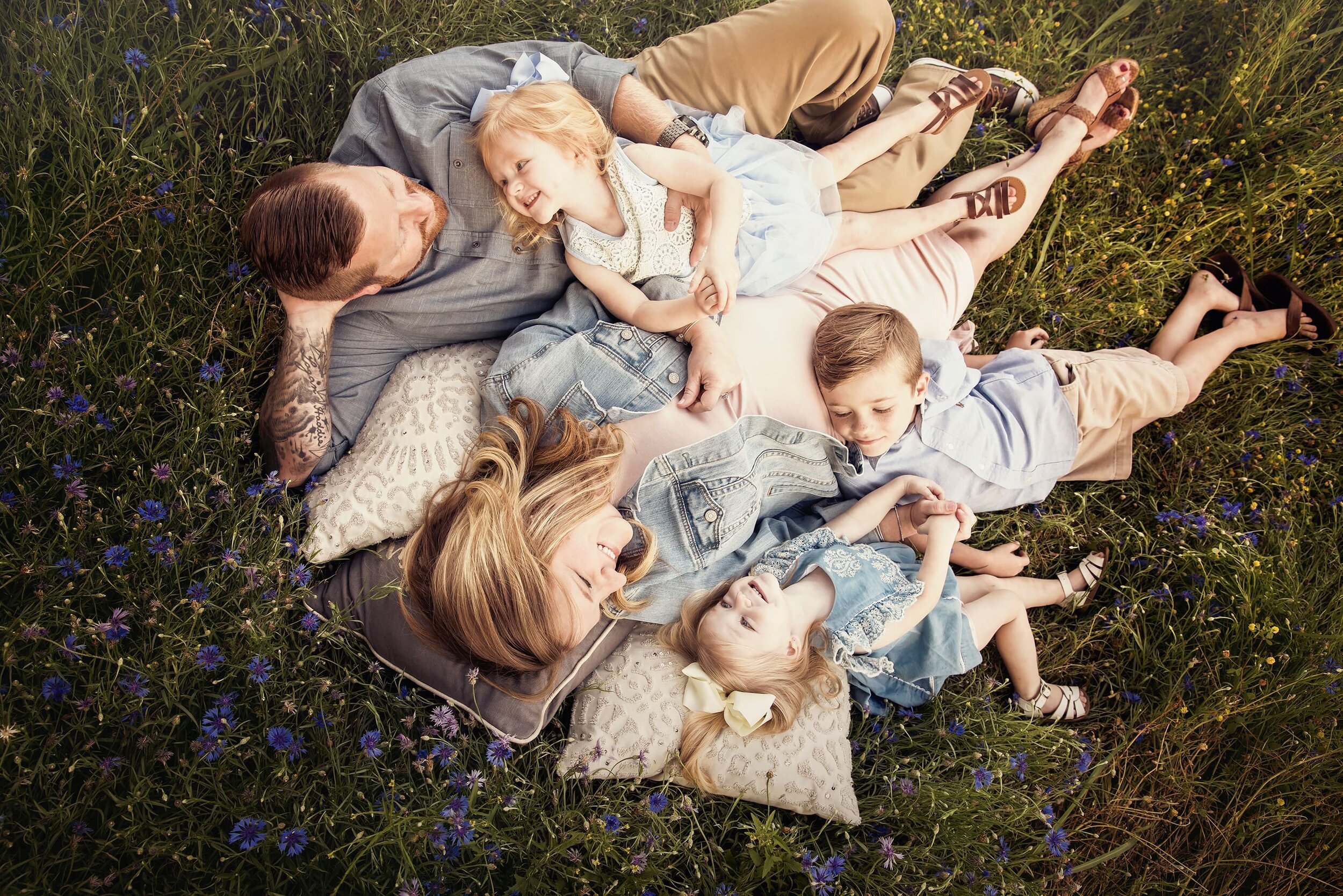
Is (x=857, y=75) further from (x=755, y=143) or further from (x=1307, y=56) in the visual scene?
(x=1307, y=56)

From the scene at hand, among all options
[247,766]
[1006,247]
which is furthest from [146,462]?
[1006,247]

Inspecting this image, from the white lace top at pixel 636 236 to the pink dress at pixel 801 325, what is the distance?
35cm

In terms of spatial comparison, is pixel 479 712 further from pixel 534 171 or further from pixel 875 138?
pixel 875 138

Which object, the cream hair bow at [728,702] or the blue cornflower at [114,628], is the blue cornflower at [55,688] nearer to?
the blue cornflower at [114,628]

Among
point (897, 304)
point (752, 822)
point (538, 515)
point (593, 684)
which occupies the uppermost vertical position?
point (897, 304)

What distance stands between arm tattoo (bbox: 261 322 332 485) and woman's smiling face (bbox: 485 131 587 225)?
0.95 meters

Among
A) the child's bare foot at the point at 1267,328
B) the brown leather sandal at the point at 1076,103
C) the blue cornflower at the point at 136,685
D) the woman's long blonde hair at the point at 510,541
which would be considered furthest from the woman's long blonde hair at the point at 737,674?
the brown leather sandal at the point at 1076,103

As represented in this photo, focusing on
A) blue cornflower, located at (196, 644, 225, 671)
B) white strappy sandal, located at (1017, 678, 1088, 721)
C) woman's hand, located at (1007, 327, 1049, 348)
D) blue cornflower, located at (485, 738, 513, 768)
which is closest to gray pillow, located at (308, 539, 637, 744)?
blue cornflower, located at (485, 738, 513, 768)

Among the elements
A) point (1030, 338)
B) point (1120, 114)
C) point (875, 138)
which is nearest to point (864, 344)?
point (875, 138)

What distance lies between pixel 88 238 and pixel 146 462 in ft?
3.03

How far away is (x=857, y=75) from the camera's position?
3854mm

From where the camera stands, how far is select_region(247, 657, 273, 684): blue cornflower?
2611 millimetres

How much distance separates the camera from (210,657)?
2.54 m

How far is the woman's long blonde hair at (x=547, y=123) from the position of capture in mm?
3070
